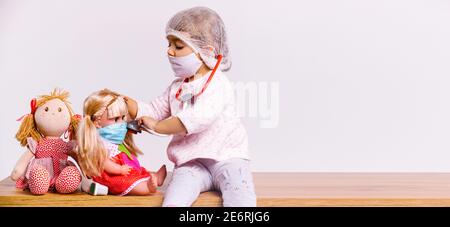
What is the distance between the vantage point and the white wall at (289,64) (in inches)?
106

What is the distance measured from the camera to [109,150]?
2203mm

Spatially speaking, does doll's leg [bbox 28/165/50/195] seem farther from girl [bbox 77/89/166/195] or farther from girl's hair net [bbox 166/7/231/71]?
girl's hair net [bbox 166/7/231/71]

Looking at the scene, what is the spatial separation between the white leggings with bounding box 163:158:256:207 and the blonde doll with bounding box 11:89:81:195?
27cm

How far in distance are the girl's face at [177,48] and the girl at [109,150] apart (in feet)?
0.61

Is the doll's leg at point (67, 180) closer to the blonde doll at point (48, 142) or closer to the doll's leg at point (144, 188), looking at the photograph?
the blonde doll at point (48, 142)

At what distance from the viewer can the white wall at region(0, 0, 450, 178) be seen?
2699 millimetres

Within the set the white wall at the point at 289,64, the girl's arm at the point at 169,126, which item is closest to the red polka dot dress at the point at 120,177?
the girl's arm at the point at 169,126

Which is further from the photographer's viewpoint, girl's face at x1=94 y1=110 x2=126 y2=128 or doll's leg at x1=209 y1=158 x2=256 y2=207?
girl's face at x1=94 y1=110 x2=126 y2=128

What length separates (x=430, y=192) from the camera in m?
2.27

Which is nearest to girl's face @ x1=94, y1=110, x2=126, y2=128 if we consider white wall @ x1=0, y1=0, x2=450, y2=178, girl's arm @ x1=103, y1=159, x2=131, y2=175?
girl's arm @ x1=103, y1=159, x2=131, y2=175
